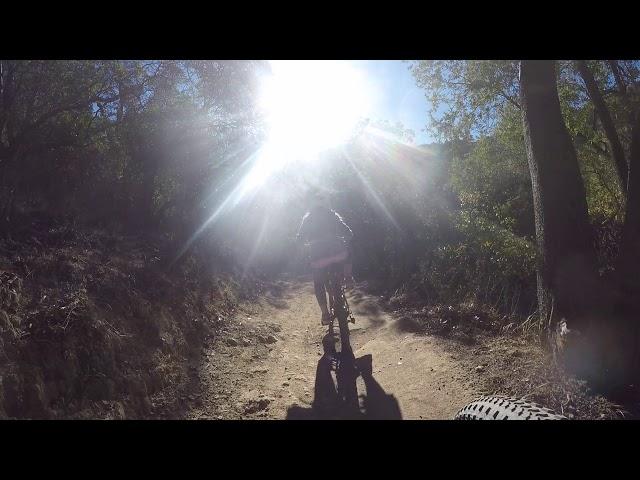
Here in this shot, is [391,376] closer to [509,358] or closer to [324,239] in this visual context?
[509,358]

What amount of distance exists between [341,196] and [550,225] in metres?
12.1

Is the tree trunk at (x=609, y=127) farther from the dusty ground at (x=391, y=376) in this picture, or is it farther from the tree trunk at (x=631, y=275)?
the dusty ground at (x=391, y=376)

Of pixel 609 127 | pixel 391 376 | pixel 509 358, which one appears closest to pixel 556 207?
pixel 509 358

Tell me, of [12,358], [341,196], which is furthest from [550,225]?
[341,196]

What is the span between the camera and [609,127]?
7.82 metres

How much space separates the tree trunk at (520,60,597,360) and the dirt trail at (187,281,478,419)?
4.76 ft

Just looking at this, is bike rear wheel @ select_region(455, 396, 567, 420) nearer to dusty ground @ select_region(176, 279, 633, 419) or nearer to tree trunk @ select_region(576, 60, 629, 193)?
dusty ground @ select_region(176, 279, 633, 419)

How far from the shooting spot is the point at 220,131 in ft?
37.6

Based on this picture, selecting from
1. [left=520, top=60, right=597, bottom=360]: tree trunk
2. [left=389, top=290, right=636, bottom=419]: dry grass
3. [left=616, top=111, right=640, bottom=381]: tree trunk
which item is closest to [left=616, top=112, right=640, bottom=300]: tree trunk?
[left=616, top=111, right=640, bottom=381]: tree trunk

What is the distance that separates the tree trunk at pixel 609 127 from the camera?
24.3 ft

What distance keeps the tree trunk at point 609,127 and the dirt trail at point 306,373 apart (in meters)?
4.49

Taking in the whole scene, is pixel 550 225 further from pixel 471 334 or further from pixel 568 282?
pixel 471 334

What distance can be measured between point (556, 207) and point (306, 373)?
379 cm

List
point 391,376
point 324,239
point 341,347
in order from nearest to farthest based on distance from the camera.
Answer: point 341,347
point 324,239
point 391,376
